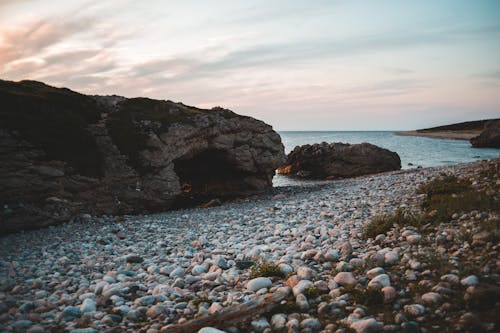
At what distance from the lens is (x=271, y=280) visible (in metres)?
5.87

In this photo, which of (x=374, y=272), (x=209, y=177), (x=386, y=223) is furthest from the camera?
(x=209, y=177)

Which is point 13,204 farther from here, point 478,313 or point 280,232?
point 478,313

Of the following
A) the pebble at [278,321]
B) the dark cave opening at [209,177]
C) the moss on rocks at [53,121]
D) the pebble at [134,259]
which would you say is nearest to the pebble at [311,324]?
the pebble at [278,321]

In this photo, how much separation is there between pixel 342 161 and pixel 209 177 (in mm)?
20570

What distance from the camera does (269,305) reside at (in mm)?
4723

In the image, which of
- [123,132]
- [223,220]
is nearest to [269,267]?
[223,220]

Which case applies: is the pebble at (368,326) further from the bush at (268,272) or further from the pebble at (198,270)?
the pebble at (198,270)

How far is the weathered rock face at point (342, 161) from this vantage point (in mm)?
37219

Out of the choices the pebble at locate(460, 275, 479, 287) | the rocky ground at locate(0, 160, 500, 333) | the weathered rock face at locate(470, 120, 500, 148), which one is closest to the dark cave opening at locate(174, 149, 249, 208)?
the rocky ground at locate(0, 160, 500, 333)

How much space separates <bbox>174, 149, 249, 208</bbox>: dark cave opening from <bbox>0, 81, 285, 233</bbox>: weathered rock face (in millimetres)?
64

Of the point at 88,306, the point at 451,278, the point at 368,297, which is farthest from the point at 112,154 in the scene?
the point at 451,278

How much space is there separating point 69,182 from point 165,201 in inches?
165

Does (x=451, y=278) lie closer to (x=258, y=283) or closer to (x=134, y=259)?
(x=258, y=283)

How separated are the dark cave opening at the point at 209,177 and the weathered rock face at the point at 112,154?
6 centimetres
